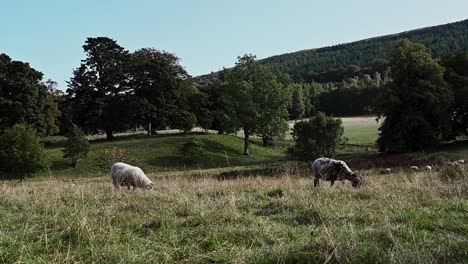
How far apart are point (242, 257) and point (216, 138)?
6890cm

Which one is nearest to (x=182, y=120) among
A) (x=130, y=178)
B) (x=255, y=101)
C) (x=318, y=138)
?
(x=255, y=101)

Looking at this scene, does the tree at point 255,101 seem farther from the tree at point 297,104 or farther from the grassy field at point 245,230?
the tree at point 297,104

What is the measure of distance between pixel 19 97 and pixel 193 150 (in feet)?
76.6

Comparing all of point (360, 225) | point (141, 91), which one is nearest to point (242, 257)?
point (360, 225)

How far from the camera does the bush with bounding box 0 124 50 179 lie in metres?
46.4

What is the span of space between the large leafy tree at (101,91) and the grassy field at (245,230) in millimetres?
63745

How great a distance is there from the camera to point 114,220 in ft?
22.4

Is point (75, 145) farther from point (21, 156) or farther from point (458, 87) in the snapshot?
point (458, 87)

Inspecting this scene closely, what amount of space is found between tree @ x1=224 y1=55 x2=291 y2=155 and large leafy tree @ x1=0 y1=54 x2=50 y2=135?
26782 millimetres

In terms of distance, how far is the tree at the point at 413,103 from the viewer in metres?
50.3

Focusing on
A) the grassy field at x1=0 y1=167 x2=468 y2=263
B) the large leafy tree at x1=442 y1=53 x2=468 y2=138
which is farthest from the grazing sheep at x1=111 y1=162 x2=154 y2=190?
the large leafy tree at x1=442 y1=53 x2=468 y2=138

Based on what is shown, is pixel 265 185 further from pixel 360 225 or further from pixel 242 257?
pixel 242 257

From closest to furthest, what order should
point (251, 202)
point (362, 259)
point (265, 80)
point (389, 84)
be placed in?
point (362, 259) < point (251, 202) < point (389, 84) < point (265, 80)

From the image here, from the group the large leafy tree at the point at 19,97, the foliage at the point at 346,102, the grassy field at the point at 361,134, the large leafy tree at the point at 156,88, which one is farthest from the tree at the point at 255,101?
the foliage at the point at 346,102
